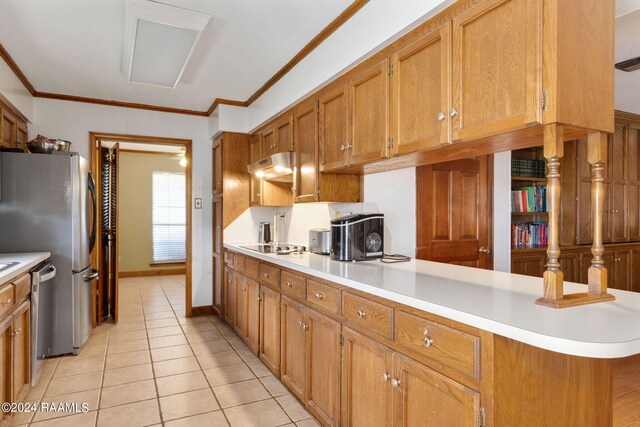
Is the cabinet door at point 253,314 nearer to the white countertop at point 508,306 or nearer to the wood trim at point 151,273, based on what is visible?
the white countertop at point 508,306

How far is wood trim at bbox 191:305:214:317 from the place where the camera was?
15.4ft

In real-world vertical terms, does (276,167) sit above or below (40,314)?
above

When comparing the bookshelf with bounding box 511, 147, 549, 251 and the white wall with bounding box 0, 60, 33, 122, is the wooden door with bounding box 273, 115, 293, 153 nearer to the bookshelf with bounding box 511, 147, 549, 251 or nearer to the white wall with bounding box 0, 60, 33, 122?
the white wall with bounding box 0, 60, 33, 122

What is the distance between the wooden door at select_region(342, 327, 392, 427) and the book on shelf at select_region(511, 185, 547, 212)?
3137mm

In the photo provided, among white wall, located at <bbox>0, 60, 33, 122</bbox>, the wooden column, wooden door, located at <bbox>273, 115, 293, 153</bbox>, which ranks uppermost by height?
white wall, located at <bbox>0, 60, 33, 122</bbox>

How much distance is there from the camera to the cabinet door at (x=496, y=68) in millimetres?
1387

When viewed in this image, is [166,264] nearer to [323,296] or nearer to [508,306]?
[323,296]

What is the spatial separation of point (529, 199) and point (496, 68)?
127 inches

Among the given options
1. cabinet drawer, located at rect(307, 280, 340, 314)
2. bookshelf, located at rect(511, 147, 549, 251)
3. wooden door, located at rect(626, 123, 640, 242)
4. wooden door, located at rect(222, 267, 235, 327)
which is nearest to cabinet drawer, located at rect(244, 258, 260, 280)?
wooden door, located at rect(222, 267, 235, 327)

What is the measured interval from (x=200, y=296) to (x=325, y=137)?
114 inches

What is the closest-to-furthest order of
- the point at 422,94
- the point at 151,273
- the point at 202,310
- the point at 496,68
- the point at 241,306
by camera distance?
the point at 496,68 < the point at 422,94 < the point at 241,306 < the point at 202,310 < the point at 151,273

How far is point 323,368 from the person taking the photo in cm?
214

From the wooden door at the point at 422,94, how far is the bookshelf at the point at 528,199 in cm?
260

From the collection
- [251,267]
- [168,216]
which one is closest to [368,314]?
[251,267]
